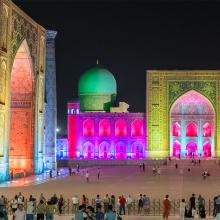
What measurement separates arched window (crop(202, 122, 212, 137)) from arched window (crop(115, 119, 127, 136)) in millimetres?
6187

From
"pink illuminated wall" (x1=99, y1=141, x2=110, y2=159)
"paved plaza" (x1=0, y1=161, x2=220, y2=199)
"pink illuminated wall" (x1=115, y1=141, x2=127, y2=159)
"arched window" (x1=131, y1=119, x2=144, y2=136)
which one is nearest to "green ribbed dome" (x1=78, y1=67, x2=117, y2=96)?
"arched window" (x1=131, y1=119, x2=144, y2=136)

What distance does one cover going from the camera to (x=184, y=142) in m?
44.1

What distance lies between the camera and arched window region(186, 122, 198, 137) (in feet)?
146

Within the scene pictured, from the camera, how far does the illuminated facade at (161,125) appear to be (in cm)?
4288

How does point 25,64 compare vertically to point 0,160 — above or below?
above

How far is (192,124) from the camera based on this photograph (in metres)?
44.8

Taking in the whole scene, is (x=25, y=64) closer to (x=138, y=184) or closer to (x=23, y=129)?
(x=23, y=129)

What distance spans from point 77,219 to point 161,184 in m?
13.4

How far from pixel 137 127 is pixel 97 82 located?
5.92 meters

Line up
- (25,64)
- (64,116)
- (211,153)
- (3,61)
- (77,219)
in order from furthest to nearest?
(64,116) → (211,153) → (25,64) → (3,61) → (77,219)

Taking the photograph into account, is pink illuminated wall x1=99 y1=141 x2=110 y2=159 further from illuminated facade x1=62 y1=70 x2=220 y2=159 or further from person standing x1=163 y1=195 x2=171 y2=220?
person standing x1=163 y1=195 x2=171 y2=220

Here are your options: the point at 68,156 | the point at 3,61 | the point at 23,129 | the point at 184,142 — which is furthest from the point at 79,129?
the point at 3,61

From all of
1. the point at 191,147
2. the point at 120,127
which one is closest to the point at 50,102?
the point at 120,127

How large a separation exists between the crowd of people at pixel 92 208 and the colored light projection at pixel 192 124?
93.3ft
